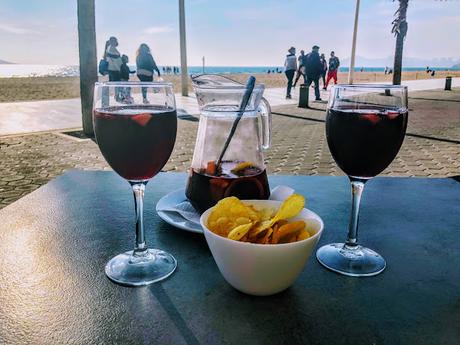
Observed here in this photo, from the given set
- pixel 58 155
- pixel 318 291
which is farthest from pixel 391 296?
pixel 58 155

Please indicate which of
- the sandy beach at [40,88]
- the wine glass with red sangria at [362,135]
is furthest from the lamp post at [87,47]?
the wine glass with red sangria at [362,135]

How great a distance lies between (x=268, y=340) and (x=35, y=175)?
5.56 m

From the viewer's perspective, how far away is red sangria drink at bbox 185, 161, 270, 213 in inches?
43.0

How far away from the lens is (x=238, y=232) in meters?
0.78

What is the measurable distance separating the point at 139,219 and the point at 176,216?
0.24 m

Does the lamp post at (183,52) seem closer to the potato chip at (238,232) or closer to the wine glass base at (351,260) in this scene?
the wine glass base at (351,260)

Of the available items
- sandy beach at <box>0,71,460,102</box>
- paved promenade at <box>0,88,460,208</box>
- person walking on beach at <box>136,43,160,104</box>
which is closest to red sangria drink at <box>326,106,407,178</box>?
sandy beach at <box>0,71,460,102</box>

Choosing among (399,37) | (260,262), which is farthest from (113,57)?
(399,37)

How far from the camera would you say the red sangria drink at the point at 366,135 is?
3.10 feet

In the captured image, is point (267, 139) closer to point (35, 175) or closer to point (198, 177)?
point (198, 177)

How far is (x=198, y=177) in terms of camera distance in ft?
3.71

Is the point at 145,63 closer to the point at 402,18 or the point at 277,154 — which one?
the point at 277,154

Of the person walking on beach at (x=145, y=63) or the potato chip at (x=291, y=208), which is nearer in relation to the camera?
the potato chip at (x=291, y=208)

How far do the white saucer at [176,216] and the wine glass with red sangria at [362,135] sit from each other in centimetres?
31
